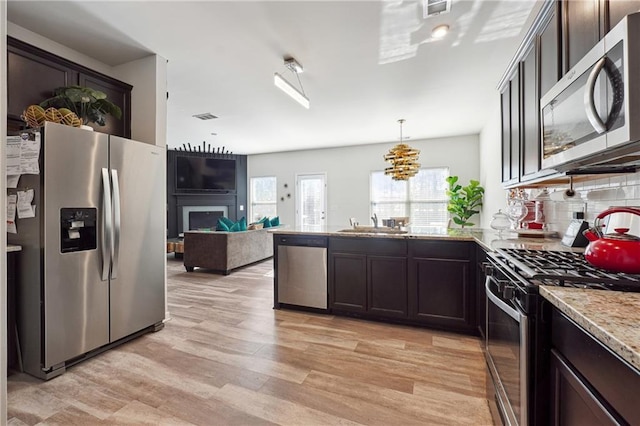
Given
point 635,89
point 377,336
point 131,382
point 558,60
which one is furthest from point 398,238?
point 131,382

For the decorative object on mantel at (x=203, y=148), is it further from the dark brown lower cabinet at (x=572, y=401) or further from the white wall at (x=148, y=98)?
the dark brown lower cabinet at (x=572, y=401)

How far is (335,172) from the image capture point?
7660mm

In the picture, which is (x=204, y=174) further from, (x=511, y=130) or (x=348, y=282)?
(x=511, y=130)

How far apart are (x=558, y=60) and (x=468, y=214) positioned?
173 inches

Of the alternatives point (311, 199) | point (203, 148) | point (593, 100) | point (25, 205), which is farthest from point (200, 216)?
point (593, 100)

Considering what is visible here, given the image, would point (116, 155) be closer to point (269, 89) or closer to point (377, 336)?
point (269, 89)

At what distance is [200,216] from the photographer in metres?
7.77

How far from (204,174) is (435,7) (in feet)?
22.5

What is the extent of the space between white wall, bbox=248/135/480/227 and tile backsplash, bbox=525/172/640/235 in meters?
4.22

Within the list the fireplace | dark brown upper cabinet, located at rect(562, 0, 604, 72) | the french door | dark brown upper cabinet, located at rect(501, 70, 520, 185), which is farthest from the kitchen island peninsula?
the fireplace

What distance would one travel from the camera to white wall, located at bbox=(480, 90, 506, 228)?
430 cm

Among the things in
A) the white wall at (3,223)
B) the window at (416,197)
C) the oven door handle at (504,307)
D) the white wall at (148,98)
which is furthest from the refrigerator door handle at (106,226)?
the window at (416,197)

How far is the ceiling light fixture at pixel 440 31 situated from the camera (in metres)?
2.50

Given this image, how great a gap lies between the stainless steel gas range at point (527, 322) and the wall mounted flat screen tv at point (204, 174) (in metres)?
7.50
